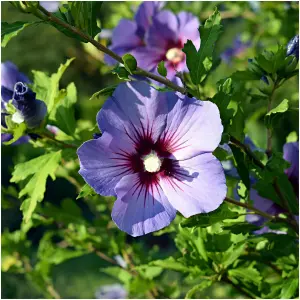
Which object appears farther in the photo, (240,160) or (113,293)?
(113,293)

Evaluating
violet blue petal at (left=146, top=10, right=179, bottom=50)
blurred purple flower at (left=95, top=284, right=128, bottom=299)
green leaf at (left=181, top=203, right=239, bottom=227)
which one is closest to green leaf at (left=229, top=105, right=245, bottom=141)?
green leaf at (left=181, top=203, right=239, bottom=227)

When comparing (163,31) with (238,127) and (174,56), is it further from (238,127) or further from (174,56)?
(238,127)

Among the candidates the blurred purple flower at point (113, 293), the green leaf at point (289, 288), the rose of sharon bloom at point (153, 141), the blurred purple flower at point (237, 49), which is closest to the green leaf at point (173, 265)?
the green leaf at point (289, 288)

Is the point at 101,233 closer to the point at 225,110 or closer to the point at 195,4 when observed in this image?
the point at 225,110

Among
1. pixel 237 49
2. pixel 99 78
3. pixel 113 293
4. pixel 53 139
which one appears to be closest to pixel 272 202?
pixel 53 139

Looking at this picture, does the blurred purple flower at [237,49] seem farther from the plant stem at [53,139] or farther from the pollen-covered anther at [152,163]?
the pollen-covered anther at [152,163]

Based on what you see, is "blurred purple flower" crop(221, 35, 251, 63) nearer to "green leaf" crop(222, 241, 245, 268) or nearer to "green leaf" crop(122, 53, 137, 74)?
"green leaf" crop(222, 241, 245, 268)

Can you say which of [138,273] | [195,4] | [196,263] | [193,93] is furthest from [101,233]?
[195,4]
